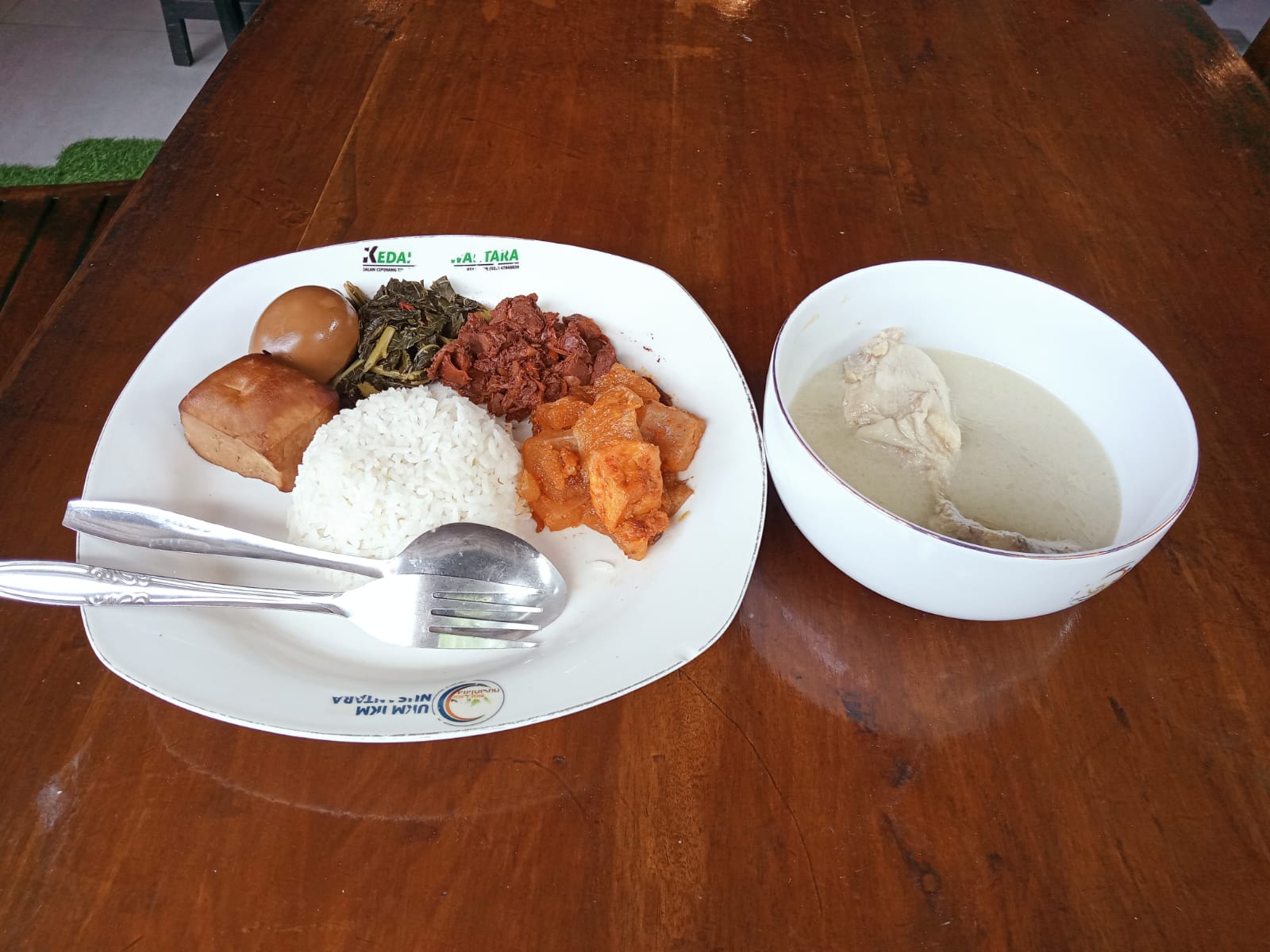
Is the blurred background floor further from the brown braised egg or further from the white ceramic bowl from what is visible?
the brown braised egg

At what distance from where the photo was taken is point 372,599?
3.53 feet

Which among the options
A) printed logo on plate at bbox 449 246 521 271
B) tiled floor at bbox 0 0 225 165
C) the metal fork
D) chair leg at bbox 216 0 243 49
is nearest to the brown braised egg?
printed logo on plate at bbox 449 246 521 271

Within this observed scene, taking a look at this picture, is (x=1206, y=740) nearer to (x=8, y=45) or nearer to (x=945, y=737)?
(x=945, y=737)

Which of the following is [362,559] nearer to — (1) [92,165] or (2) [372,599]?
(2) [372,599]

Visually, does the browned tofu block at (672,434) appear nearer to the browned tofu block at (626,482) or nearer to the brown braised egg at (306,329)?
the browned tofu block at (626,482)

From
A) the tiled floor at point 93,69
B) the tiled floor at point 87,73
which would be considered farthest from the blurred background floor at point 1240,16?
the tiled floor at point 87,73

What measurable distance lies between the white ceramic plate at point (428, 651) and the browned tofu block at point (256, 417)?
46mm

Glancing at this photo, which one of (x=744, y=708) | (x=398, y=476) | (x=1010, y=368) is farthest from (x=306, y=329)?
(x=1010, y=368)

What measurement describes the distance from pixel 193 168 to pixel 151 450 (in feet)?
2.57

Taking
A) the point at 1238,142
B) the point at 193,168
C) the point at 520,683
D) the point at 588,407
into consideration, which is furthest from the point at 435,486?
the point at 1238,142

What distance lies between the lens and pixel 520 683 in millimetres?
989

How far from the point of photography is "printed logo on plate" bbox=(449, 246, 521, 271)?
4.95ft

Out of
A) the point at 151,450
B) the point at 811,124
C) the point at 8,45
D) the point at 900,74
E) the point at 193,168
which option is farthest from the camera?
the point at 8,45

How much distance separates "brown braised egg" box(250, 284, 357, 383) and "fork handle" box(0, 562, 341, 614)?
1.53ft
